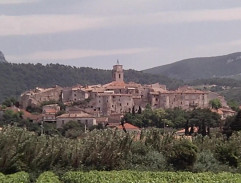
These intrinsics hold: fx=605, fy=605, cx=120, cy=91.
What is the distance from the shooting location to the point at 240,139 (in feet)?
111

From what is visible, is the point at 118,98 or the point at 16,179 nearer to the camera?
the point at 16,179

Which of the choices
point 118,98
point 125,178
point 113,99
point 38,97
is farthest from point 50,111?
point 125,178

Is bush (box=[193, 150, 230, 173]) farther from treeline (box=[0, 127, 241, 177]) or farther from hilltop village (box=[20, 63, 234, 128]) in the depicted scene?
hilltop village (box=[20, 63, 234, 128])

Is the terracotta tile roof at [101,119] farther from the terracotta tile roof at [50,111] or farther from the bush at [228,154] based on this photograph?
the bush at [228,154]

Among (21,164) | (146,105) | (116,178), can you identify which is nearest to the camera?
(116,178)

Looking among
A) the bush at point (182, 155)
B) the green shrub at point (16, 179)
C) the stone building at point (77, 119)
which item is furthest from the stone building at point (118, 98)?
the green shrub at point (16, 179)

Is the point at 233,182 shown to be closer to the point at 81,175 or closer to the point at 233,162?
the point at 81,175

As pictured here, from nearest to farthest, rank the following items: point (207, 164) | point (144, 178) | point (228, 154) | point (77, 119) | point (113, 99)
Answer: point (144, 178), point (207, 164), point (228, 154), point (77, 119), point (113, 99)

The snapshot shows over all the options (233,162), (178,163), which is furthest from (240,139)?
(178,163)

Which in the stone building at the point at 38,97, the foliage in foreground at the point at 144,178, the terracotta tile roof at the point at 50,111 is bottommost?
the terracotta tile roof at the point at 50,111

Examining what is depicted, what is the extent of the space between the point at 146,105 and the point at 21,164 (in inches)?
3493

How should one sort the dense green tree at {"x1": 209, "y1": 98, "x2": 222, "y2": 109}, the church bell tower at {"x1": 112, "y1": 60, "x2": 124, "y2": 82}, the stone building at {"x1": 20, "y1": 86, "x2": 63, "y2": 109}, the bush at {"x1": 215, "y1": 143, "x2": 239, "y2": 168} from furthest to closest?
1. the church bell tower at {"x1": 112, "y1": 60, "x2": 124, "y2": 82}
2. the stone building at {"x1": 20, "y1": 86, "x2": 63, "y2": 109}
3. the dense green tree at {"x1": 209, "y1": 98, "x2": 222, "y2": 109}
4. the bush at {"x1": 215, "y1": 143, "x2": 239, "y2": 168}

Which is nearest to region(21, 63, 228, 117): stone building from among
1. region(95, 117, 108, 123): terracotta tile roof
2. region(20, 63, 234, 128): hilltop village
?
region(20, 63, 234, 128): hilltop village

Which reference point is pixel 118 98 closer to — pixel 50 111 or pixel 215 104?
pixel 50 111
